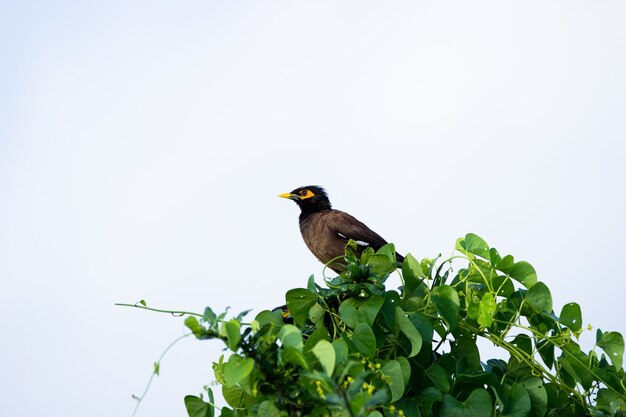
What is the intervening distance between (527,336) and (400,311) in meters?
0.59

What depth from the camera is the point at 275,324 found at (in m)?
3.20

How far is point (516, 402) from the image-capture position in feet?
10.2

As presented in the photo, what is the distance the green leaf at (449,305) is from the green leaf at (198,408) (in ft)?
3.11

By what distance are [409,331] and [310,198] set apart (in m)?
4.90

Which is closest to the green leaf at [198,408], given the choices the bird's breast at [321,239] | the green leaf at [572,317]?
the green leaf at [572,317]

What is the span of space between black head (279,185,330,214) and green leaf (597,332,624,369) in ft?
14.9

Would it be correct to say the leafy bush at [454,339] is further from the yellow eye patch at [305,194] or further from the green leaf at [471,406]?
the yellow eye patch at [305,194]

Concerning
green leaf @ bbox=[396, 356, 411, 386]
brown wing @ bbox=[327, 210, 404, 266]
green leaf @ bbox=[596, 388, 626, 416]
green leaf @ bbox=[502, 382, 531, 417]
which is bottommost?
green leaf @ bbox=[596, 388, 626, 416]

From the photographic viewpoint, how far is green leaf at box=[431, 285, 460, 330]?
122 inches

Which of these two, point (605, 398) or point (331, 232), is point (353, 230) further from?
point (605, 398)

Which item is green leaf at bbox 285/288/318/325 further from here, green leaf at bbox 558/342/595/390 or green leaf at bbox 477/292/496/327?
green leaf at bbox 558/342/595/390

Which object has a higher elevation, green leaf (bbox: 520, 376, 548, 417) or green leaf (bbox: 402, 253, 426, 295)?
green leaf (bbox: 402, 253, 426, 295)

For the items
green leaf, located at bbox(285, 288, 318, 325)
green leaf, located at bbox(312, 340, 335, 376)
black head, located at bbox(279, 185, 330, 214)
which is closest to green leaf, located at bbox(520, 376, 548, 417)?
green leaf, located at bbox(285, 288, 318, 325)

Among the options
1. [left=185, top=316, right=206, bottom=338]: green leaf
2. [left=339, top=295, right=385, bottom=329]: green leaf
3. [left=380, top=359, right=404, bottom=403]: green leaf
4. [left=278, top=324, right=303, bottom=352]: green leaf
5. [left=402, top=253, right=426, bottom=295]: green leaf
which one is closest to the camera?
[left=185, top=316, right=206, bottom=338]: green leaf
